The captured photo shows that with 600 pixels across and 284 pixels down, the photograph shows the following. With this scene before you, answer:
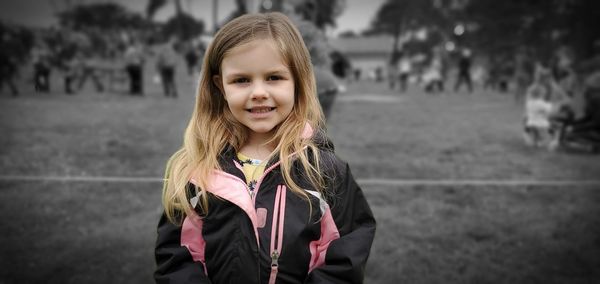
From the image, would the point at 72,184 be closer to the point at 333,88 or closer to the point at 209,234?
the point at 333,88

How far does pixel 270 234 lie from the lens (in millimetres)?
1586

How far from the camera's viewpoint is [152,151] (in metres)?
6.87

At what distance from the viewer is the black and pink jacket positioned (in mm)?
1575

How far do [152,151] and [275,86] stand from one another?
5672 millimetres

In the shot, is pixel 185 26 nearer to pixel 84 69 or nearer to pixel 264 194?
pixel 84 69

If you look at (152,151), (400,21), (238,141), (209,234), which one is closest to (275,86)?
(238,141)

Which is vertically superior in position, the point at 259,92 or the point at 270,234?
the point at 259,92

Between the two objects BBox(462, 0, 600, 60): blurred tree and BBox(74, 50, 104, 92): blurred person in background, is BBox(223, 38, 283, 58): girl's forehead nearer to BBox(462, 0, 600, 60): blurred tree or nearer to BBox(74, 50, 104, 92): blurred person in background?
BBox(74, 50, 104, 92): blurred person in background

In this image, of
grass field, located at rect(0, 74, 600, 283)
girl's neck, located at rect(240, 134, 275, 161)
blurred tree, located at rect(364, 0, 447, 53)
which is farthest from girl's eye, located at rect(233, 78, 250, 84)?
blurred tree, located at rect(364, 0, 447, 53)

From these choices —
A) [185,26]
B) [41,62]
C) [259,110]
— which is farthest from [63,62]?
[259,110]

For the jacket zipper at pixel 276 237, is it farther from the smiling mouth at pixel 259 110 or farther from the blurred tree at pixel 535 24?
the blurred tree at pixel 535 24

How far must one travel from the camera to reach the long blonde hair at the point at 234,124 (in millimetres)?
1637

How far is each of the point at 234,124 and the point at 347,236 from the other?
2.05 feet

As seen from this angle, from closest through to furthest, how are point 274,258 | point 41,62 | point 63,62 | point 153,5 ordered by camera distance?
point 274,258
point 41,62
point 63,62
point 153,5
